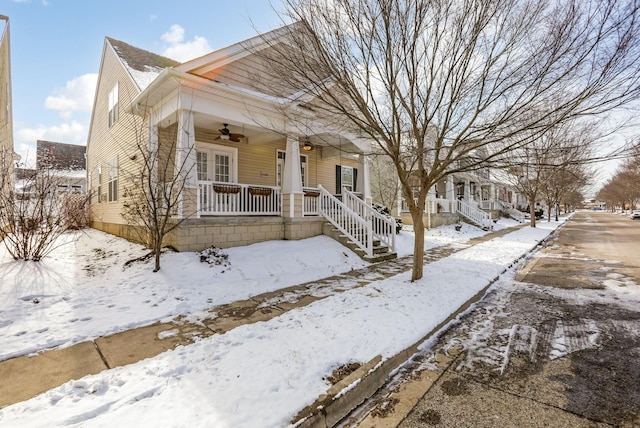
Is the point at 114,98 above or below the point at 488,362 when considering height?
above

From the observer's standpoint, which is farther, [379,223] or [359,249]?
[379,223]

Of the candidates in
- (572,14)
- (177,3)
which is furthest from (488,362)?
(177,3)

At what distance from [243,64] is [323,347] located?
29.2ft

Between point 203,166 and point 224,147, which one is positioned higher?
point 224,147

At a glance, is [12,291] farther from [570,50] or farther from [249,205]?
[570,50]

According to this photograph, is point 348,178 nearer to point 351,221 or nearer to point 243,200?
point 351,221

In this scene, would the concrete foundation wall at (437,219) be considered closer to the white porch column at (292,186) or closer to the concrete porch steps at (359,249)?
the concrete porch steps at (359,249)

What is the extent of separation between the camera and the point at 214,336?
381 cm

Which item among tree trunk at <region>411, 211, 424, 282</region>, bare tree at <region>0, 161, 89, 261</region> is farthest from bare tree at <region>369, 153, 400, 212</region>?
bare tree at <region>0, 161, 89, 261</region>

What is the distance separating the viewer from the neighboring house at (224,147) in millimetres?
7598

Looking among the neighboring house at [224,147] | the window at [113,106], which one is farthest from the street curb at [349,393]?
the window at [113,106]

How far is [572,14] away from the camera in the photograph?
4.43 meters

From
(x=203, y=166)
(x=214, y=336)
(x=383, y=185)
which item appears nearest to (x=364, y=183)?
(x=203, y=166)

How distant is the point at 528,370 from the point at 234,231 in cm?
685
